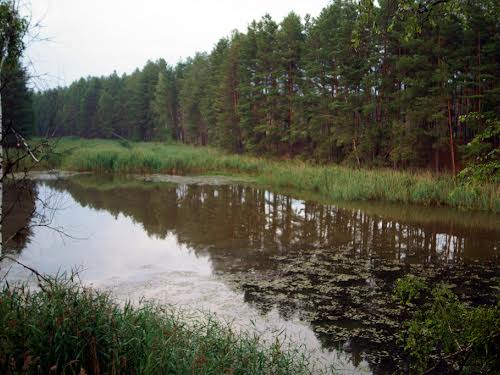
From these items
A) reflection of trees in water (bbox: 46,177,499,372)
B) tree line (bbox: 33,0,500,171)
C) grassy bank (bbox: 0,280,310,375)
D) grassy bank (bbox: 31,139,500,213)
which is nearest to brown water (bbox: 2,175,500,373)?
reflection of trees in water (bbox: 46,177,499,372)

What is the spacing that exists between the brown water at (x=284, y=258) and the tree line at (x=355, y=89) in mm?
3162

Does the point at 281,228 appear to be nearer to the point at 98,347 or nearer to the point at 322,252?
the point at 322,252

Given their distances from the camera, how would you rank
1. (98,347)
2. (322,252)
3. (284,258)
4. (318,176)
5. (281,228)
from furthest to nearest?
(318,176) < (281,228) < (322,252) < (284,258) < (98,347)

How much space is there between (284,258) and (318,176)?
34.7 feet

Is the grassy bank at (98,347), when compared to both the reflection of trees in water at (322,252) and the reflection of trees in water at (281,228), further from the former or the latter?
the reflection of trees in water at (281,228)

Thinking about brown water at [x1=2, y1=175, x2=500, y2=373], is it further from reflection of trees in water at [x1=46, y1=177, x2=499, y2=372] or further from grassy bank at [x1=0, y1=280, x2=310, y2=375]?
grassy bank at [x1=0, y1=280, x2=310, y2=375]

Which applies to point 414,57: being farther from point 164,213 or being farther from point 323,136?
point 164,213

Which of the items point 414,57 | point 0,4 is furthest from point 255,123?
point 0,4

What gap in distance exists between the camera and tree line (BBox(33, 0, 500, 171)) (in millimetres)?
18141

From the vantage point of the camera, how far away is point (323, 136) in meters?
26.6

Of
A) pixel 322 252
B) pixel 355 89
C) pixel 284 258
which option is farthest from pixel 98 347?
pixel 355 89

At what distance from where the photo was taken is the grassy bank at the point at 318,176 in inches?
572

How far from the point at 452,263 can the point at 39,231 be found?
966 centimetres

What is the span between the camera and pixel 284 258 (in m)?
9.15
